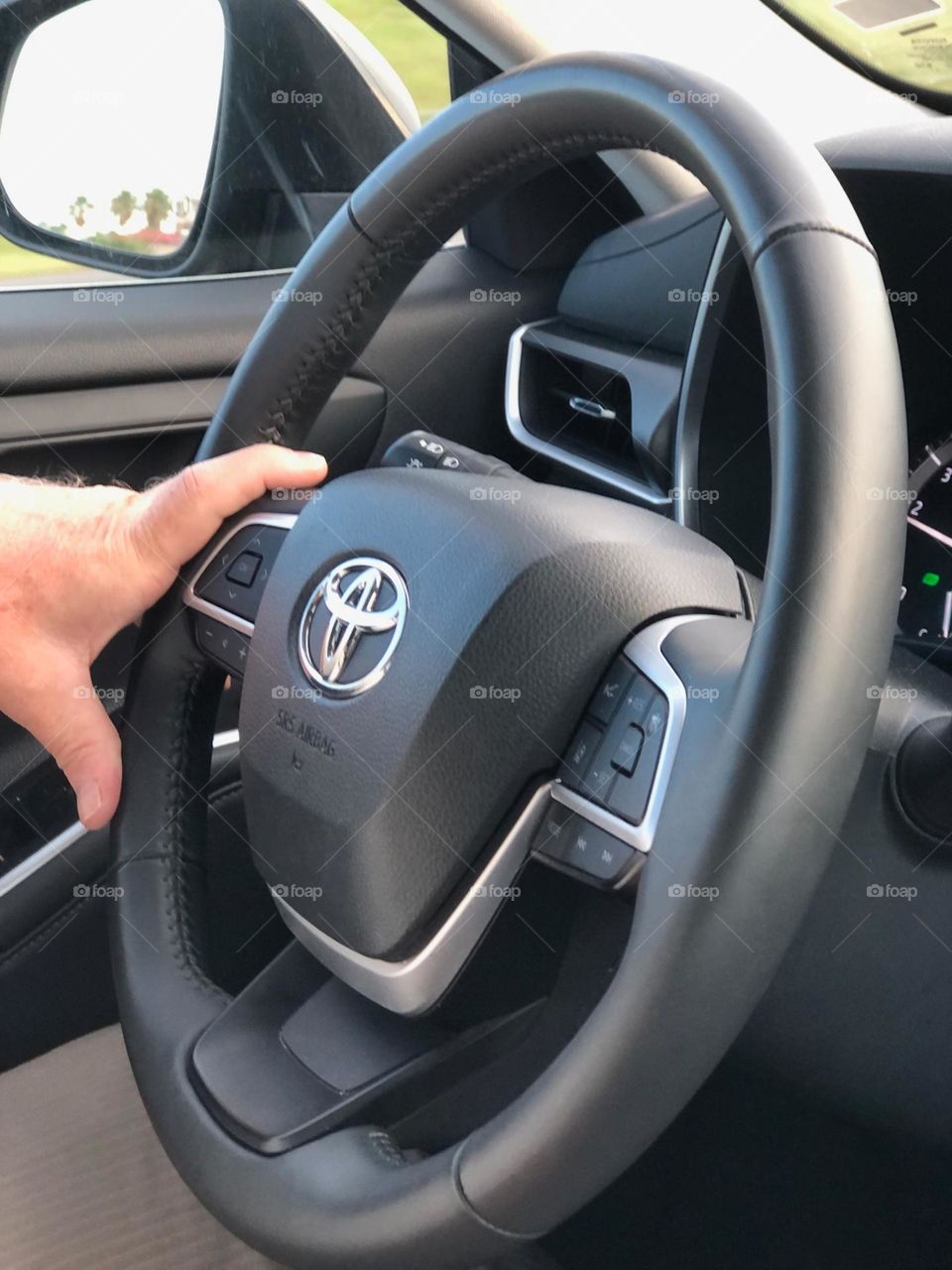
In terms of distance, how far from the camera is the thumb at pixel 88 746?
102cm

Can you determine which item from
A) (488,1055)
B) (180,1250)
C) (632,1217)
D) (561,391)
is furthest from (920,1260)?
(561,391)

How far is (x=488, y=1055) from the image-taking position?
958 millimetres

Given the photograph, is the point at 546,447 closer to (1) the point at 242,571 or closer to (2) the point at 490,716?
(1) the point at 242,571

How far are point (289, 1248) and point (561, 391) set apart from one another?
1151mm

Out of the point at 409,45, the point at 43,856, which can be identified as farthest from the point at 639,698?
the point at 409,45

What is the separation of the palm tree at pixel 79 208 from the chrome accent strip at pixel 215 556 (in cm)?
109

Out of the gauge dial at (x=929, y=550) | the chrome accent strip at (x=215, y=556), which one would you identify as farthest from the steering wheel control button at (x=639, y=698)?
the gauge dial at (x=929, y=550)

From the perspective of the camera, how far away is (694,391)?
4.30 ft

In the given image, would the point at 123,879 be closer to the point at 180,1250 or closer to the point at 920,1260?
the point at 180,1250

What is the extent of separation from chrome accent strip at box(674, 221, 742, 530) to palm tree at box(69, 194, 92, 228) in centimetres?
102

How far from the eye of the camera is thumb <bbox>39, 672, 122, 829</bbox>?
1.02 meters

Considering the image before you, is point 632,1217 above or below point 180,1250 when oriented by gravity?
below

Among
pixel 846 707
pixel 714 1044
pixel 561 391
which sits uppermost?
pixel 846 707

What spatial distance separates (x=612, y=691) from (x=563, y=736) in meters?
0.04
